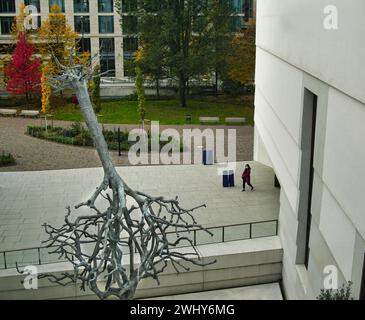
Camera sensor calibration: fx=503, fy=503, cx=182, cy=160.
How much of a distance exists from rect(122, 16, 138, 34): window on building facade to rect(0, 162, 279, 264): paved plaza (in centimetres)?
2000

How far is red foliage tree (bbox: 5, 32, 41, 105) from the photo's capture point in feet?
124

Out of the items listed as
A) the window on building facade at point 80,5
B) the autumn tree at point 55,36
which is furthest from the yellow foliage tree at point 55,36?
the window on building facade at point 80,5

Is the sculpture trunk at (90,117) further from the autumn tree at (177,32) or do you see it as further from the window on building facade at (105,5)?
the window on building facade at (105,5)

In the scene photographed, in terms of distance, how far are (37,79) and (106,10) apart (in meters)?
16.3

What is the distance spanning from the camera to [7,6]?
163ft

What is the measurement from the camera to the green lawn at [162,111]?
3566 cm

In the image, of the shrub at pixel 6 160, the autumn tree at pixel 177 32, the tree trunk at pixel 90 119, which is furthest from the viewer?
the autumn tree at pixel 177 32

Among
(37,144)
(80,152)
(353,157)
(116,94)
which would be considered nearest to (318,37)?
(353,157)

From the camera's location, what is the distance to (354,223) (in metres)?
7.92

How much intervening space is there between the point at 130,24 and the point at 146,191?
23.6 meters

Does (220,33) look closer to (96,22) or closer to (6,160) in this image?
(96,22)

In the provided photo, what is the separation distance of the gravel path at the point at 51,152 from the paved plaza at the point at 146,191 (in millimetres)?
1493

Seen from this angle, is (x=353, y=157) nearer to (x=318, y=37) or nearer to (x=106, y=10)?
(x=318, y=37)

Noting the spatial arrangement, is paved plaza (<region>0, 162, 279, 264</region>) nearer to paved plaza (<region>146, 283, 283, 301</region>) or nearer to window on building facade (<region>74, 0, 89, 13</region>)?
paved plaza (<region>146, 283, 283, 301</region>)
